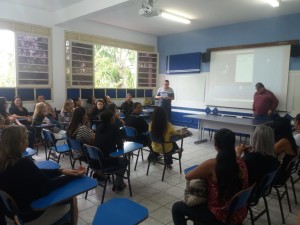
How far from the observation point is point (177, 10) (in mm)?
5645

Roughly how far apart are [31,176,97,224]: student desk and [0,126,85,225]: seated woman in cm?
5

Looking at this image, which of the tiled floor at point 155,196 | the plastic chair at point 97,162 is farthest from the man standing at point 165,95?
the plastic chair at point 97,162

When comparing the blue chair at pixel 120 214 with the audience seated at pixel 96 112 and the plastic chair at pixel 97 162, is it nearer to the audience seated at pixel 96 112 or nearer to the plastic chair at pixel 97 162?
the plastic chair at pixel 97 162

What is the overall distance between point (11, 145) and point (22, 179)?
26cm

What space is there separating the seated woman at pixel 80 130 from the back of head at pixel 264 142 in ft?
6.64

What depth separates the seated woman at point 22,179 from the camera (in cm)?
159

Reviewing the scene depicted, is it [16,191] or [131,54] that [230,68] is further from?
[16,191]

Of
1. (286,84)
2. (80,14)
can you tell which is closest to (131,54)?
(80,14)

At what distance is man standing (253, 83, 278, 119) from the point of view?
19.5 feet

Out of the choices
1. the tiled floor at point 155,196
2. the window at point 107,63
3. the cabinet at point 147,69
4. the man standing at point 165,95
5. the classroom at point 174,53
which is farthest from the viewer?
the cabinet at point 147,69

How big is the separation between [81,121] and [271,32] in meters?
5.42

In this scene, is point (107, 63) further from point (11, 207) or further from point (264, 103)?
point (11, 207)

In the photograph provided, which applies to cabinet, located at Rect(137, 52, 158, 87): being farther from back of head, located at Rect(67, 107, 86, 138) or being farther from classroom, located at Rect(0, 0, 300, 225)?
back of head, located at Rect(67, 107, 86, 138)

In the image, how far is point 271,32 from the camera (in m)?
6.12
